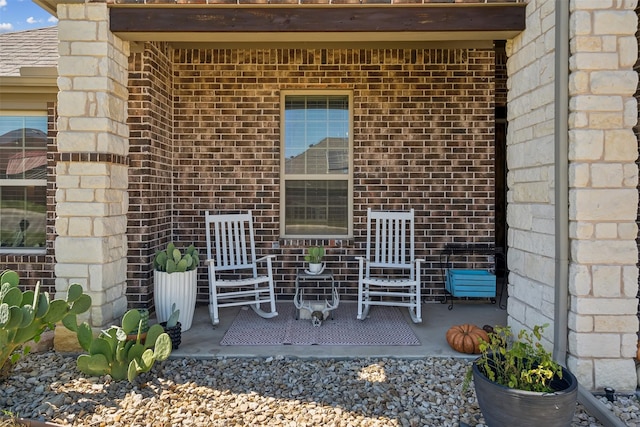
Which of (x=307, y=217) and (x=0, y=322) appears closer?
(x=0, y=322)

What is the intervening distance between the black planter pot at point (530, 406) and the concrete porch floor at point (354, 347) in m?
1.08

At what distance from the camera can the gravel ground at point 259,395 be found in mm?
2344

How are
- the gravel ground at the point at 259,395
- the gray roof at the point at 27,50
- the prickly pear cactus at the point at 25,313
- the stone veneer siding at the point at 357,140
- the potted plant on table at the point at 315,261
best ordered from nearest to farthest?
the gravel ground at the point at 259,395 → the prickly pear cactus at the point at 25,313 → the potted plant on table at the point at 315,261 → the gray roof at the point at 27,50 → the stone veneer siding at the point at 357,140

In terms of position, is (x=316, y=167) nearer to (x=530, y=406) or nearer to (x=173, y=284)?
(x=173, y=284)

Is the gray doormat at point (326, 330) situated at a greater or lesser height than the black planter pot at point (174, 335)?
lesser

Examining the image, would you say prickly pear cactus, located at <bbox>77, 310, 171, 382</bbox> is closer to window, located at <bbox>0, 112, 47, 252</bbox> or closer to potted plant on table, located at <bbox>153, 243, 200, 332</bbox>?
potted plant on table, located at <bbox>153, 243, 200, 332</bbox>

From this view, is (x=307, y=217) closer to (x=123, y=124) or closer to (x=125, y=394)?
(x=123, y=124)

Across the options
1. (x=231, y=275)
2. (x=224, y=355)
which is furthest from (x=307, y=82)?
(x=224, y=355)

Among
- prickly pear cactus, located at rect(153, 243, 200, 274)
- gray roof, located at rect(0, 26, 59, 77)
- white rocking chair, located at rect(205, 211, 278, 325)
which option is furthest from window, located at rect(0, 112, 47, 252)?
white rocking chair, located at rect(205, 211, 278, 325)

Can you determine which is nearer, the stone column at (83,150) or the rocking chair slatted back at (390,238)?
the stone column at (83,150)

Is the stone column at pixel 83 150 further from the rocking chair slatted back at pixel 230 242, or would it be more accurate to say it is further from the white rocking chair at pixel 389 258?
Result: the white rocking chair at pixel 389 258

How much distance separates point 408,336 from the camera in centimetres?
359

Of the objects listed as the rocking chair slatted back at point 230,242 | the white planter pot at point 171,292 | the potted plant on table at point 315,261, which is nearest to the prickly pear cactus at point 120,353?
the white planter pot at point 171,292

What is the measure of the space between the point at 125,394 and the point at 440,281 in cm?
328
